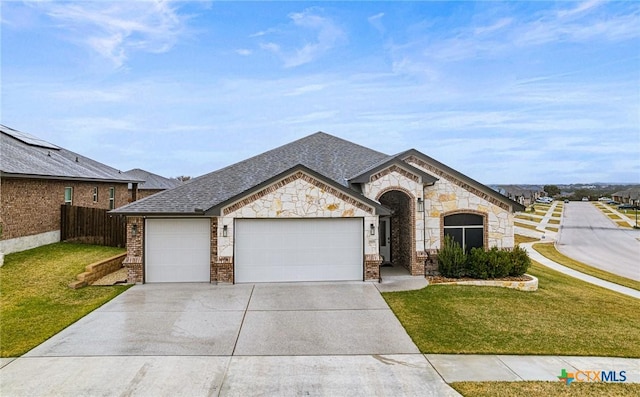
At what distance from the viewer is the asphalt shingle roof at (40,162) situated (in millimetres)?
15454

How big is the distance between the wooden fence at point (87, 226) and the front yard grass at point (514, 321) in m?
13.8

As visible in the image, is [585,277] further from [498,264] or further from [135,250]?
[135,250]

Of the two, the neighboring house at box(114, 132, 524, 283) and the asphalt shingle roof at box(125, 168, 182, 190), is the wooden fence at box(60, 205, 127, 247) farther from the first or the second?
the asphalt shingle roof at box(125, 168, 182, 190)

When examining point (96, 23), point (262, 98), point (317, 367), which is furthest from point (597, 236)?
point (96, 23)

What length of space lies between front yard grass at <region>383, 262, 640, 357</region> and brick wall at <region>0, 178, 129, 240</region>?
1499 cm

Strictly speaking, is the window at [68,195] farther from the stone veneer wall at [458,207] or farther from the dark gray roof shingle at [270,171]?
the stone veneer wall at [458,207]

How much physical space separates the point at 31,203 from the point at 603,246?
147 ft

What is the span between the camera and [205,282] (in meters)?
13.2

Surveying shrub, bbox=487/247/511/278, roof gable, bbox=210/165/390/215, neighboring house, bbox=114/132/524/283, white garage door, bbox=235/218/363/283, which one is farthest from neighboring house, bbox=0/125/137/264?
shrub, bbox=487/247/511/278

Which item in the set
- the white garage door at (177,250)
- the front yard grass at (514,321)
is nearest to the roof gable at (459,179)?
the front yard grass at (514,321)

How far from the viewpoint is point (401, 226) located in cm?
1567

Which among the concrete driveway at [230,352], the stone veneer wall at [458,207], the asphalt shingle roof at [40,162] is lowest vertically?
the concrete driveway at [230,352]

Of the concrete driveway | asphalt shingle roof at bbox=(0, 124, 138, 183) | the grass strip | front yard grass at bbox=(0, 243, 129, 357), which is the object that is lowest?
the grass strip

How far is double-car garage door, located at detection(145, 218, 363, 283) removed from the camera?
13070 mm
